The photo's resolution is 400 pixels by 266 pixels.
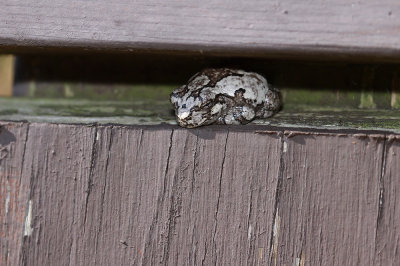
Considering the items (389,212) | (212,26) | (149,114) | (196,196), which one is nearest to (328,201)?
(389,212)

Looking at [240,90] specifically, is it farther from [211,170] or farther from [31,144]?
[31,144]

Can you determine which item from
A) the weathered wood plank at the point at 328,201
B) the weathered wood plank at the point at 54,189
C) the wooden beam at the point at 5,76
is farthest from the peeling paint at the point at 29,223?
the wooden beam at the point at 5,76

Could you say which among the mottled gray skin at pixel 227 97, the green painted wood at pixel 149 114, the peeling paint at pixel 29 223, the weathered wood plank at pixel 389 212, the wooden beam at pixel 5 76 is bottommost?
the peeling paint at pixel 29 223

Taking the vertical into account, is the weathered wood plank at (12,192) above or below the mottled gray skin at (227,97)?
below

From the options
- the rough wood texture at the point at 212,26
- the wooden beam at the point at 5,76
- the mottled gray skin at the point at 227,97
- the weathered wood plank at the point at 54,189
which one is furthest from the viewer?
the wooden beam at the point at 5,76

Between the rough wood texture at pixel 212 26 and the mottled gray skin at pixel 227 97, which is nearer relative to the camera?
the rough wood texture at pixel 212 26

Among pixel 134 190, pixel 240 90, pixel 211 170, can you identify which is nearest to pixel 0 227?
pixel 134 190

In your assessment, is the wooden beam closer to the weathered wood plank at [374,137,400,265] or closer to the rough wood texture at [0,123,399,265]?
the rough wood texture at [0,123,399,265]

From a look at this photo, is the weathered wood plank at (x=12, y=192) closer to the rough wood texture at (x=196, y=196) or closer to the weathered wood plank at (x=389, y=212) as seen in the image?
the rough wood texture at (x=196, y=196)
